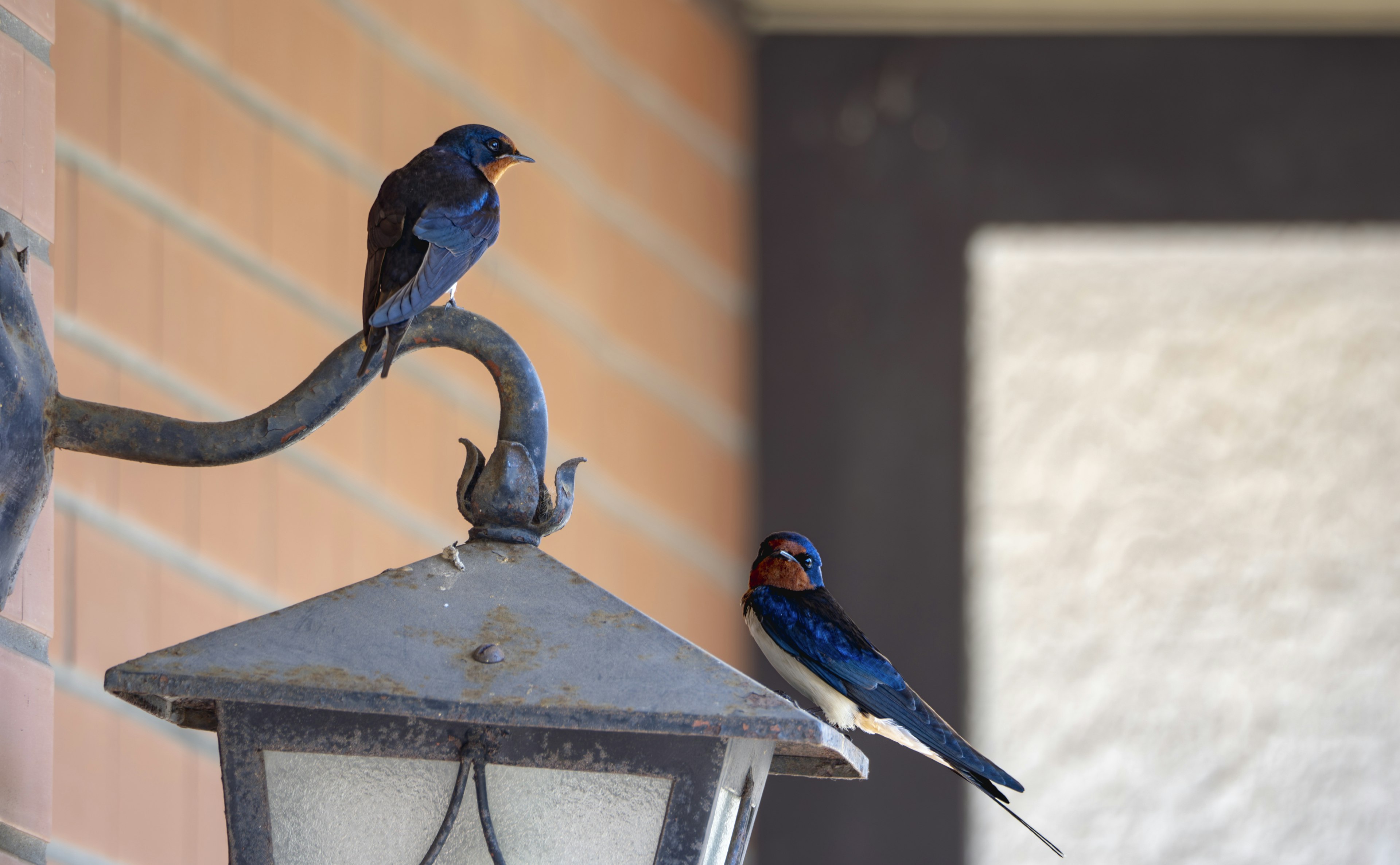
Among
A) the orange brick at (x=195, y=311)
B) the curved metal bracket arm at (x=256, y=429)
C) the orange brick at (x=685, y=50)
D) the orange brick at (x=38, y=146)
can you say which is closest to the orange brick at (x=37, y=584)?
the curved metal bracket arm at (x=256, y=429)

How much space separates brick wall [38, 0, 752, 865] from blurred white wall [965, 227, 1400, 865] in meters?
0.59

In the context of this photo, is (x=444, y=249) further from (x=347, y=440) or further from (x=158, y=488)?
(x=347, y=440)

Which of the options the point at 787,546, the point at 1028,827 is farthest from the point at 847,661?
the point at 1028,827

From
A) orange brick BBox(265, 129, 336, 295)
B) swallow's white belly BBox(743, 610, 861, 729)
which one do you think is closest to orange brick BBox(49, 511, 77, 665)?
orange brick BBox(265, 129, 336, 295)

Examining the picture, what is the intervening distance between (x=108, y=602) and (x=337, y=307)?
2.30ft

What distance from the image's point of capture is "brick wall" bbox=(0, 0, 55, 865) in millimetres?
1348

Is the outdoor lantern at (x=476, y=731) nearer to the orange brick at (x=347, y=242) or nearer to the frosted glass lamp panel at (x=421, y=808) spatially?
the frosted glass lamp panel at (x=421, y=808)

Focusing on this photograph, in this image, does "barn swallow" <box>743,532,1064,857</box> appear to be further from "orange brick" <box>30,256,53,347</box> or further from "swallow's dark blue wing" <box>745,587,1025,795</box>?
"orange brick" <box>30,256,53,347</box>

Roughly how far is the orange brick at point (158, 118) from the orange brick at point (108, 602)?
0.47 m

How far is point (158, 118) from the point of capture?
2.07 m

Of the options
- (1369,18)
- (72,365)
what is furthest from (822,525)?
(72,365)

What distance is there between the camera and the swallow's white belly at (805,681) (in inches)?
72.7

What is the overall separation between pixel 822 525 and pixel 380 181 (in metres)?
1.39

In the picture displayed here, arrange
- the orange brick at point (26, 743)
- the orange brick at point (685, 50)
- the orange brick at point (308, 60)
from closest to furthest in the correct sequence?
the orange brick at point (26, 743) < the orange brick at point (308, 60) < the orange brick at point (685, 50)
